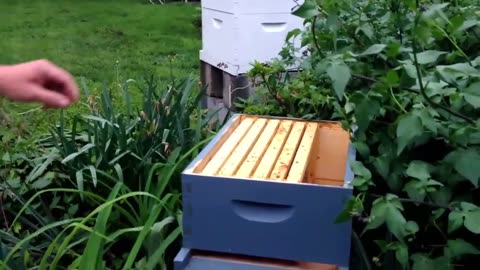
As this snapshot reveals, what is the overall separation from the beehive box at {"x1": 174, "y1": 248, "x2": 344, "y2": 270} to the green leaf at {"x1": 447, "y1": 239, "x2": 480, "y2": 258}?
10.3 inches

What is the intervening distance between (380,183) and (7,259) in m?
1.01

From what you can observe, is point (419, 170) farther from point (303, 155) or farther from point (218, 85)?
point (218, 85)

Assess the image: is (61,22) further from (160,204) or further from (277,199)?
(277,199)

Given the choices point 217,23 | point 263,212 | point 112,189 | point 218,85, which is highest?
point 263,212

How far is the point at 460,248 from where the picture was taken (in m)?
1.13

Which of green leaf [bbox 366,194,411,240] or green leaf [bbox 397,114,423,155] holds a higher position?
green leaf [bbox 397,114,423,155]

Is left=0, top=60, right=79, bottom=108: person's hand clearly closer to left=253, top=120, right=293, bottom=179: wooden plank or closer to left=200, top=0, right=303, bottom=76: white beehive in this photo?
left=253, top=120, right=293, bottom=179: wooden plank

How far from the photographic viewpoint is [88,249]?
5.35 feet

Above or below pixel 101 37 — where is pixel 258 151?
above

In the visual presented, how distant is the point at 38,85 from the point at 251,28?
93.1 inches

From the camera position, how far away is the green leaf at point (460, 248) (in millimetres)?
1120

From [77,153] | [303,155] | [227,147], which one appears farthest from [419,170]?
[77,153]

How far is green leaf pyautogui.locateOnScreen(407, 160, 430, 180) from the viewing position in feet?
3.67

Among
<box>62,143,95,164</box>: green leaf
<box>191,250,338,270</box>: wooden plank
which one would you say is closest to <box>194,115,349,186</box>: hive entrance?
<box>191,250,338,270</box>: wooden plank
